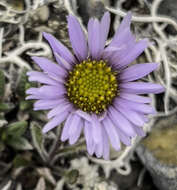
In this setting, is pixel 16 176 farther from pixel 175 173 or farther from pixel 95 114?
pixel 175 173

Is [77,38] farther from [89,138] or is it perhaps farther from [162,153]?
[162,153]

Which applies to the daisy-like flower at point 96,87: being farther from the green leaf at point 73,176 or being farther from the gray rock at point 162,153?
the gray rock at point 162,153

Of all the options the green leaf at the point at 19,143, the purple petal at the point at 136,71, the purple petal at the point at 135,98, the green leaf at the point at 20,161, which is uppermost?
the purple petal at the point at 136,71

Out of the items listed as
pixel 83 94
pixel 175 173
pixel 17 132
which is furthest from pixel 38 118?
pixel 175 173

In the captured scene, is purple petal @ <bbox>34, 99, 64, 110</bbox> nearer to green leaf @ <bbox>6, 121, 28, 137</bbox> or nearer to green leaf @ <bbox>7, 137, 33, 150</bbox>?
green leaf @ <bbox>6, 121, 28, 137</bbox>

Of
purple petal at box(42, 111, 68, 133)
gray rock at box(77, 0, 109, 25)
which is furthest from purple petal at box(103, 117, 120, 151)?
gray rock at box(77, 0, 109, 25)

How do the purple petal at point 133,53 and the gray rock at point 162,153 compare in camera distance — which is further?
the gray rock at point 162,153

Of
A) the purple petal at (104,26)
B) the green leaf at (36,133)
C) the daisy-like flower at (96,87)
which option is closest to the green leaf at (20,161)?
the green leaf at (36,133)

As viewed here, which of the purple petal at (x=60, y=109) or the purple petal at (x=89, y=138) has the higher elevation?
the purple petal at (x=60, y=109)
